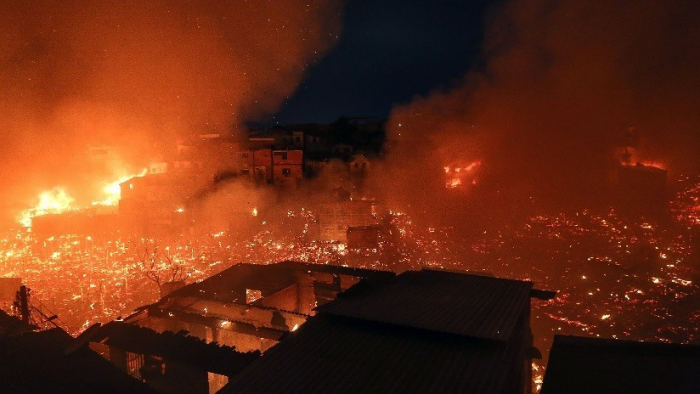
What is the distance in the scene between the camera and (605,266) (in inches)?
506

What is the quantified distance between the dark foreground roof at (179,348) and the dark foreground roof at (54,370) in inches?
16.5

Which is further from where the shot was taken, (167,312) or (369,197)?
(369,197)

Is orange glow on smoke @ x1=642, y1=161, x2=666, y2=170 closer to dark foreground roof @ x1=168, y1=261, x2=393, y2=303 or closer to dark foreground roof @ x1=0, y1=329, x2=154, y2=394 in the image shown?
dark foreground roof @ x1=168, y1=261, x2=393, y2=303

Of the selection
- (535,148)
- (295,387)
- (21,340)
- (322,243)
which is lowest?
(322,243)

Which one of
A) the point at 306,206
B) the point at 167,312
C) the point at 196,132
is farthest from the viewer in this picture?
the point at 196,132

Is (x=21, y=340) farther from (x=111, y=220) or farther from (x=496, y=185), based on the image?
(x=496, y=185)

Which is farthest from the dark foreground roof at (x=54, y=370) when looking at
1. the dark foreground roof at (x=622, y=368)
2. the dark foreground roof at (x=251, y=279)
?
the dark foreground roof at (x=622, y=368)

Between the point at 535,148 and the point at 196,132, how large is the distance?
16322mm

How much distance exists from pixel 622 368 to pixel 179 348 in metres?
4.90

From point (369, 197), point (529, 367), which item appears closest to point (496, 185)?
point (369, 197)

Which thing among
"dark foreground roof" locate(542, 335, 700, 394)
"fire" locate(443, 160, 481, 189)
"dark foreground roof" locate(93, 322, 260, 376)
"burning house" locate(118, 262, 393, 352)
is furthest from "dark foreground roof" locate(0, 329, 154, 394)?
→ "fire" locate(443, 160, 481, 189)

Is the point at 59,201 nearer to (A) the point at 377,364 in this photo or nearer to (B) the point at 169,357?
(B) the point at 169,357

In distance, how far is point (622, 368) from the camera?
4.69 m

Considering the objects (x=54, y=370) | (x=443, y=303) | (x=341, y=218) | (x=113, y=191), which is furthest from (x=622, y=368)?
(x=113, y=191)
